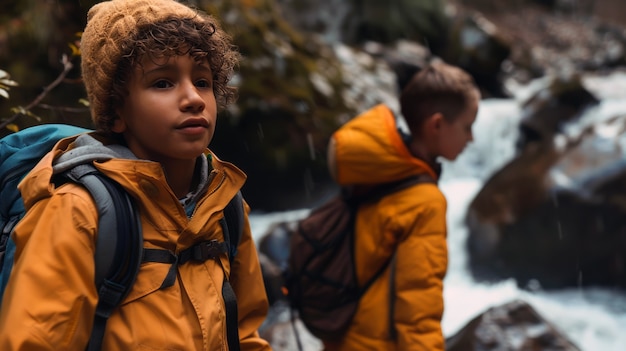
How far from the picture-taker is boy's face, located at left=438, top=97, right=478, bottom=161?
123 inches

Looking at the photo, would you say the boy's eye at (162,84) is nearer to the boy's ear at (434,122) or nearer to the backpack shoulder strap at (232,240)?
the backpack shoulder strap at (232,240)

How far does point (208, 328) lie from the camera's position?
1.68 meters

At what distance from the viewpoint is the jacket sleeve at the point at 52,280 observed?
4.68ft

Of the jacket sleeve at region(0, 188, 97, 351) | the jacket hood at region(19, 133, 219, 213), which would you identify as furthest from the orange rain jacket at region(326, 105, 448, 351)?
the jacket sleeve at region(0, 188, 97, 351)

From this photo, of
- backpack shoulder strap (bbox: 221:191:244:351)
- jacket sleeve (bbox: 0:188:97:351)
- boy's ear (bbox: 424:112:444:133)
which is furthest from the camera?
boy's ear (bbox: 424:112:444:133)

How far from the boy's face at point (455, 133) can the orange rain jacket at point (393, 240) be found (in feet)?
0.40

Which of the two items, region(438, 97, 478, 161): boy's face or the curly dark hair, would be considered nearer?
the curly dark hair

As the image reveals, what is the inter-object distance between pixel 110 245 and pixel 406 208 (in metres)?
1.60

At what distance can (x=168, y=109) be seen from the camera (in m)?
1.68

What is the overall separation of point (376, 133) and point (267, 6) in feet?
22.5

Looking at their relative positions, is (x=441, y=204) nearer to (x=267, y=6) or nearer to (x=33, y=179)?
(x=33, y=179)

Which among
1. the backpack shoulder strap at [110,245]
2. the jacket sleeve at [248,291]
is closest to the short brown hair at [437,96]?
the jacket sleeve at [248,291]

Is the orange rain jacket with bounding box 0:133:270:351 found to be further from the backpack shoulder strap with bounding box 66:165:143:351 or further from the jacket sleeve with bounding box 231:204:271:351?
the jacket sleeve with bounding box 231:204:271:351

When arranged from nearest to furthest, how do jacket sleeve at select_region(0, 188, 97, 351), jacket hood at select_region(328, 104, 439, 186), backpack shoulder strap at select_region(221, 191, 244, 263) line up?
jacket sleeve at select_region(0, 188, 97, 351), backpack shoulder strap at select_region(221, 191, 244, 263), jacket hood at select_region(328, 104, 439, 186)
